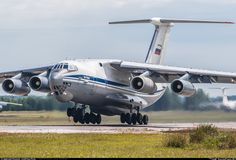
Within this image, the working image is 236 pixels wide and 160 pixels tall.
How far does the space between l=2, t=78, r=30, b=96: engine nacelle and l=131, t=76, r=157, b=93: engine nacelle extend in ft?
21.6

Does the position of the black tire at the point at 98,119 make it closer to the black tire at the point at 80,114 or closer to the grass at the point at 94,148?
the black tire at the point at 80,114

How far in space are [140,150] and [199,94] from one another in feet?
85.5

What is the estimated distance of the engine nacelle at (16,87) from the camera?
4184 centimetres

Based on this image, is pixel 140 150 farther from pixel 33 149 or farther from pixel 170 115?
pixel 170 115

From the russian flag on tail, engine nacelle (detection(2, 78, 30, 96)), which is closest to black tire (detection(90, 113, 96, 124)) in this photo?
engine nacelle (detection(2, 78, 30, 96))

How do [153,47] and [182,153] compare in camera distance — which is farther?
[153,47]

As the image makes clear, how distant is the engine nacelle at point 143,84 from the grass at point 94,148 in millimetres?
11399

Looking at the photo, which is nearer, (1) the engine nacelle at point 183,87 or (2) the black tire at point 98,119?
(1) the engine nacelle at point 183,87

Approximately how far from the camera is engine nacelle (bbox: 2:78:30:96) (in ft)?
137

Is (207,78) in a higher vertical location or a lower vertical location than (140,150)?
higher

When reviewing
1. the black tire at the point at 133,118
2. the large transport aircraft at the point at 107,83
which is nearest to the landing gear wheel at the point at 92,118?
the large transport aircraft at the point at 107,83

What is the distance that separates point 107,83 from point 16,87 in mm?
5411

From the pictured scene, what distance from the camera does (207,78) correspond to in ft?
138

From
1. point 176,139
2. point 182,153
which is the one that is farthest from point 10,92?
point 182,153
